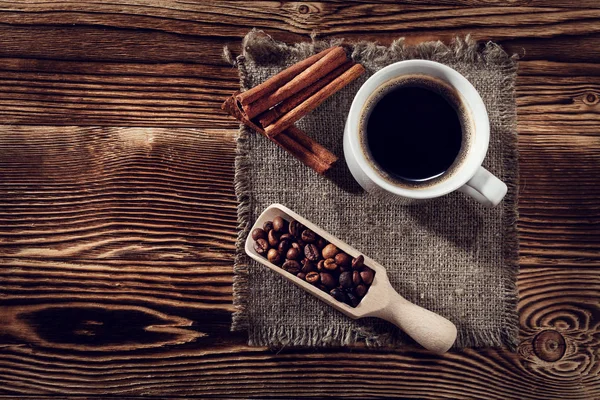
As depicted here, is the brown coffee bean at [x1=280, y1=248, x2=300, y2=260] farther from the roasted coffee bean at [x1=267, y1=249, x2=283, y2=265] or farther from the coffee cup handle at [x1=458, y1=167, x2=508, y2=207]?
the coffee cup handle at [x1=458, y1=167, x2=508, y2=207]

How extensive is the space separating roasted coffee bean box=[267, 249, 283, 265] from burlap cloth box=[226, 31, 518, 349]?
0.06m

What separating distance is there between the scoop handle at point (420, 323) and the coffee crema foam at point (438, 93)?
19 centimetres

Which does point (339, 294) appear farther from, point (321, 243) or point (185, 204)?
point (185, 204)

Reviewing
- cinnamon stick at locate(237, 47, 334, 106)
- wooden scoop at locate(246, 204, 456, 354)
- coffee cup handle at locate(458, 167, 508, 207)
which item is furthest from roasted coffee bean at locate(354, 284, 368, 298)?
cinnamon stick at locate(237, 47, 334, 106)

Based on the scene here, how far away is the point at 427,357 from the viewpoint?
834 mm

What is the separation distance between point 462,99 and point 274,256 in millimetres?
365

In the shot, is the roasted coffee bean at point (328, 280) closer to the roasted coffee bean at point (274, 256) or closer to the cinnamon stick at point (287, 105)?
the roasted coffee bean at point (274, 256)

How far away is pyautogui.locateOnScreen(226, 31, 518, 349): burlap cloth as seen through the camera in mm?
823

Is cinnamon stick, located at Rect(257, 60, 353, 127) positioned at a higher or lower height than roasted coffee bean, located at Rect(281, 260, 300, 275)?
higher

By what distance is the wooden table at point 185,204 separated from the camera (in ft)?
2.75

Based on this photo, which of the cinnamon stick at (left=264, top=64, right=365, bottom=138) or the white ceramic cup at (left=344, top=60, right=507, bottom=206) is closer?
the white ceramic cup at (left=344, top=60, right=507, bottom=206)

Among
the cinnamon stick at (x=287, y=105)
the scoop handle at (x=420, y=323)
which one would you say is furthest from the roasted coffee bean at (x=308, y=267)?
the cinnamon stick at (x=287, y=105)

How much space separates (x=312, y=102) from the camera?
78cm

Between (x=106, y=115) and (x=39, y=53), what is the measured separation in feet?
0.53
